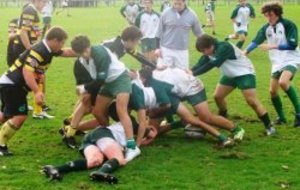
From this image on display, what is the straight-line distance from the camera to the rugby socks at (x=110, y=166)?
24.7 feet

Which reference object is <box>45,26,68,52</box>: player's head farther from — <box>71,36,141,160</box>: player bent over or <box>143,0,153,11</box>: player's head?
<box>143,0,153,11</box>: player's head

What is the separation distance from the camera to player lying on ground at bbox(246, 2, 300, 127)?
10.3 metres

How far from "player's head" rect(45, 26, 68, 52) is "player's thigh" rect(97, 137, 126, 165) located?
5.24 ft

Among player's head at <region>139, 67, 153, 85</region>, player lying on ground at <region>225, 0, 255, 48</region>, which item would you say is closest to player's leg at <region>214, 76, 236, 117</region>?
player's head at <region>139, 67, 153, 85</region>

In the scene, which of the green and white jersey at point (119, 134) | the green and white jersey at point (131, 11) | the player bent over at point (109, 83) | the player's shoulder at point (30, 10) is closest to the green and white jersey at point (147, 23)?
the green and white jersey at point (131, 11)

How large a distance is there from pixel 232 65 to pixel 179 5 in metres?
2.41

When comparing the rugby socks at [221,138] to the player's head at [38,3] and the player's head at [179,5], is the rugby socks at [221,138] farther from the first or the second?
the player's head at [38,3]

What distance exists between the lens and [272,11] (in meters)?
10.2

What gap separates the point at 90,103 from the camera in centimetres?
918

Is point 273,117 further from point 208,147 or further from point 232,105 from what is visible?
point 208,147

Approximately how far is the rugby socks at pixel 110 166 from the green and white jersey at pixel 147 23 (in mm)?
8821

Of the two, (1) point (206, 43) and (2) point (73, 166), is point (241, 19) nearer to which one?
(1) point (206, 43)

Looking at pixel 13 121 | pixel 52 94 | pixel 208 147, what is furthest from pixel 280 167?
pixel 52 94

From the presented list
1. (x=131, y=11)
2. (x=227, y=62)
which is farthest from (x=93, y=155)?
(x=131, y=11)
